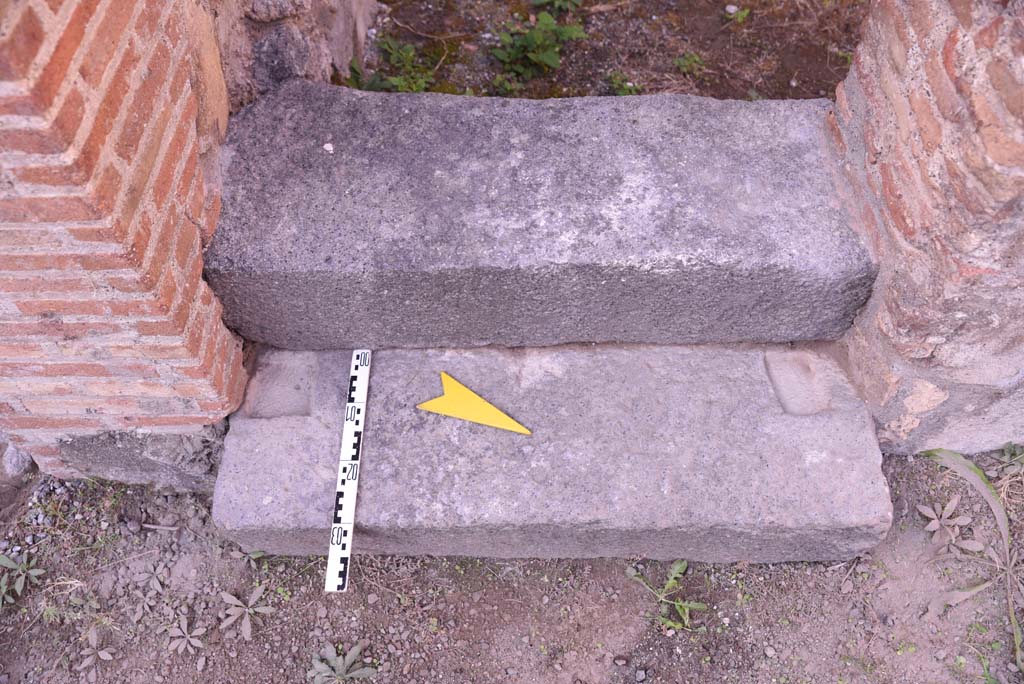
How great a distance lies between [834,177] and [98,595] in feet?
8.47

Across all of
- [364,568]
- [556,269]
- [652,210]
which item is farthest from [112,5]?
[364,568]

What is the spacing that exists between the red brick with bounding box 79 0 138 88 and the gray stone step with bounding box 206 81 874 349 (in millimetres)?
610

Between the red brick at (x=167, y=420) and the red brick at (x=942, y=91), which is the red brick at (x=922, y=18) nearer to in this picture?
the red brick at (x=942, y=91)

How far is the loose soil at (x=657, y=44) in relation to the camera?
314 cm

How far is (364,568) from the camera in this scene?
2.31m

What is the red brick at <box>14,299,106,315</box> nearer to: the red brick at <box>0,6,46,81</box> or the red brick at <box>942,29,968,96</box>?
the red brick at <box>0,6,46,81</box>

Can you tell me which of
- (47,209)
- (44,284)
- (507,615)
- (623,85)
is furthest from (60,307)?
(623,85)

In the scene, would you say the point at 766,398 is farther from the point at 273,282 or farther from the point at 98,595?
the point at 98,595

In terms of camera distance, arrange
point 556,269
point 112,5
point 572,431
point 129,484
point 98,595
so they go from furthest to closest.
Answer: point 129,484
point 98,595
point 572,431
point 556,269
point 112,5

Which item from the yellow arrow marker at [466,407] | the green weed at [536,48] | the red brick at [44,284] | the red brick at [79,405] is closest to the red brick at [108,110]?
the red brick at [44,284]

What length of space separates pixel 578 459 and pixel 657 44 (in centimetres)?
206

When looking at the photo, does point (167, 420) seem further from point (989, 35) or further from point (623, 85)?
point (989, 35)

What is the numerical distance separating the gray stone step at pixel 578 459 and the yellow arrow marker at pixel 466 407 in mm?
23

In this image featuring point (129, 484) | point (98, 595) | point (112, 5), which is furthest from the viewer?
point (129, 484)
